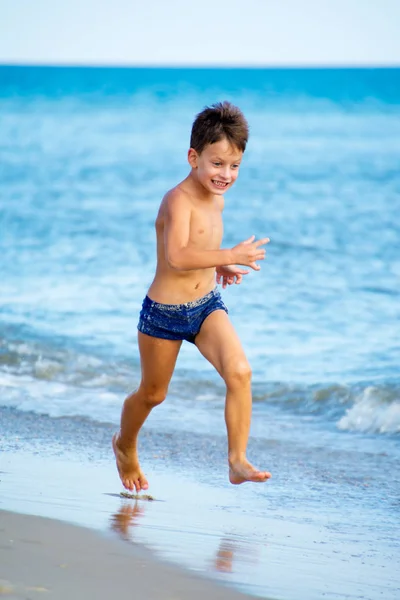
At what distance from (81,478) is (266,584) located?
5.24ft

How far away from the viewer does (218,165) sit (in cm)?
407

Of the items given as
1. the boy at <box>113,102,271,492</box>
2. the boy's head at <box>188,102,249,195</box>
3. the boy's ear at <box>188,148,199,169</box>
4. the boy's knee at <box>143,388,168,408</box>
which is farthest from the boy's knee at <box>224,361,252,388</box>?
the boy's ear at <box>188,148,199,169</box>

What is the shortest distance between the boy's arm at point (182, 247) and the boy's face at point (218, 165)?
0.39 feet

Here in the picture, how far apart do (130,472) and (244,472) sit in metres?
0.74

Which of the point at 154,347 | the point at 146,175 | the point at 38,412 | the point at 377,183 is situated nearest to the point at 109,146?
the point at 146,175

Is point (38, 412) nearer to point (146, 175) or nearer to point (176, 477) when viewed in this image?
point (176, 477)

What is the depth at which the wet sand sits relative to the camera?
2975 mm

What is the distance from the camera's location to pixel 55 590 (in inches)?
116

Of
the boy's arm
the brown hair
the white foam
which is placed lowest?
the white foam

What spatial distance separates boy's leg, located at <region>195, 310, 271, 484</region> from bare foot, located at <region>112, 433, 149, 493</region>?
598mm

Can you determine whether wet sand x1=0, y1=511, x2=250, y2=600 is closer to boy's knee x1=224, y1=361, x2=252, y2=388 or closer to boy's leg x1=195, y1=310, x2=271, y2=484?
boy's leg x1=195, y1=310, x2=271, y2=484

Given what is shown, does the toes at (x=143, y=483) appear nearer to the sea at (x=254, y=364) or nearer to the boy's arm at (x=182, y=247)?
the sea at (x=254, y=364)

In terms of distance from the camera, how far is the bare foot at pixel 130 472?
14.7ft

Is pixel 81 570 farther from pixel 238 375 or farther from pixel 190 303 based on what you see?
pixel 190 303
